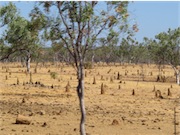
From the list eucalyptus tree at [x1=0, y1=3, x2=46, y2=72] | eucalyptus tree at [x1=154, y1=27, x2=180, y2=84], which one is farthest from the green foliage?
eucalyptus tree at [x1=0, y1=3, x2=46, y2=72]

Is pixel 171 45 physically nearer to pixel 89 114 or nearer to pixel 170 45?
pixel 170 45

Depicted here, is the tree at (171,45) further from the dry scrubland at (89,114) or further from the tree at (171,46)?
the dry scrubland at (89,114)

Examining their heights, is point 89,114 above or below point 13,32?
below

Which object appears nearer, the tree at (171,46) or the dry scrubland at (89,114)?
the dry scrubland at (89,114)

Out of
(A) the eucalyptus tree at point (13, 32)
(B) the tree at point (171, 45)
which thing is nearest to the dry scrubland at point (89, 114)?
(A) the eucalyptus tree at point (13, 32)

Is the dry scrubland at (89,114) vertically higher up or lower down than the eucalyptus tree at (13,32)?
lower down

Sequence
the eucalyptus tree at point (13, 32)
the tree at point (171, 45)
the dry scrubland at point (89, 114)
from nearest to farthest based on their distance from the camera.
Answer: the dry scrubland at point (89, 114)
the eucalyptus tree at point (13, 32)
the tree at point (171, 45)

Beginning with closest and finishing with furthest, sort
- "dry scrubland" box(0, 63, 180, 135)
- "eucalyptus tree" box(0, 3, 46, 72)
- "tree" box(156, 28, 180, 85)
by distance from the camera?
"dry scrubland" box(0, 63, 180, 135), "eucalyptus tree" box(0, 3, 46, 72), "tree" box(156, 28, 180, 85)

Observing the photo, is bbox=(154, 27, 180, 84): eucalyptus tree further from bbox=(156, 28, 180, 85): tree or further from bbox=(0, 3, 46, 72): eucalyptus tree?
bbox=(0, 3, 46, 72): eucalyptus tree

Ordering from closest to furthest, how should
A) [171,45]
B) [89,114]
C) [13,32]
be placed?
[89,114] → [13,32] → [171,45]

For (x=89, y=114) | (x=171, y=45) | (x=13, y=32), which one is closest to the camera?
(x=89, y=114)

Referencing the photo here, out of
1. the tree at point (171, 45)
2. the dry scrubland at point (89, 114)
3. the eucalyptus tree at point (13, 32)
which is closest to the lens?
the dry scrubland at point (89, 114)

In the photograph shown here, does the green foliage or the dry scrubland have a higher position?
the green foliage

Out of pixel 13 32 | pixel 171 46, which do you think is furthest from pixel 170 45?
pixel 13 32
